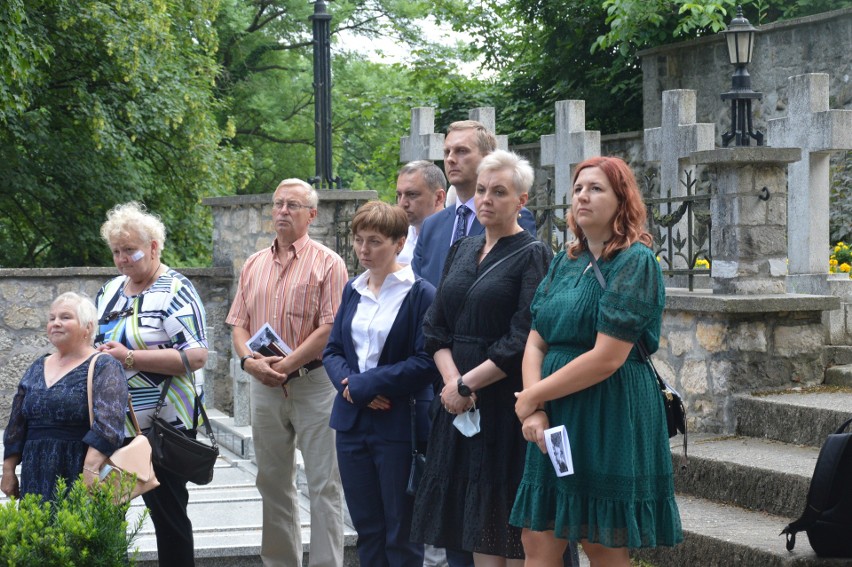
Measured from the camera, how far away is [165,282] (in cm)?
501

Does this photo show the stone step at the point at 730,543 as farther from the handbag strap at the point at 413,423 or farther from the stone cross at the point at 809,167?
the stone cross at the point at 809,167

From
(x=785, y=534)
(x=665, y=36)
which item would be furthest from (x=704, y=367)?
(x=665, y=36)

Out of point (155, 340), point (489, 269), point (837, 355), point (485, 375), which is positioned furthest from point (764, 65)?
point (485, 375)

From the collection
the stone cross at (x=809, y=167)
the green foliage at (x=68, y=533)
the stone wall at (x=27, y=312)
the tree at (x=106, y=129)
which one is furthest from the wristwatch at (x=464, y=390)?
the tree at (x=106, y=129)

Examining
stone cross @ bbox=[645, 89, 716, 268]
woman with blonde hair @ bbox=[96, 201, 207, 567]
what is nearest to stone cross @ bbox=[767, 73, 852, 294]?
stone cross @ bbox=[645, 89, 716, 268]

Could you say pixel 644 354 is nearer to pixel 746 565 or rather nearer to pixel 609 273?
pixel 609 273

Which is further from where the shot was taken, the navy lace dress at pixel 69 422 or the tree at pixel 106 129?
the tree at pixel 106 129

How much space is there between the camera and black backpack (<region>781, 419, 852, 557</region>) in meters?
4.54

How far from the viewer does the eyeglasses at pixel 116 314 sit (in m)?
4.98

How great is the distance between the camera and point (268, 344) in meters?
5.17

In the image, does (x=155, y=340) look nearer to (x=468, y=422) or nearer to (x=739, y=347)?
(x=468, y=422)

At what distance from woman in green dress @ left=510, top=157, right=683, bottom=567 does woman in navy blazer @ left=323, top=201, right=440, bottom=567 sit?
2.28 feet

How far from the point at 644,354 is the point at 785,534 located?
1512 mm

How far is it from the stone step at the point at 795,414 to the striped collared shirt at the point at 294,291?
91.4 inches
